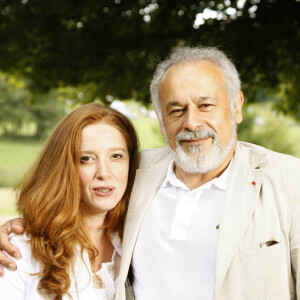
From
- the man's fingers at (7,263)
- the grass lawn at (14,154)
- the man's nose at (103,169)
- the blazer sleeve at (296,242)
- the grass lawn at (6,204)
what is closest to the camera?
the blazer sleeve at (296,242)

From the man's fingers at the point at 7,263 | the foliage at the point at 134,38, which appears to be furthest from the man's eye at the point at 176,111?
the foliage at the point at 134,38

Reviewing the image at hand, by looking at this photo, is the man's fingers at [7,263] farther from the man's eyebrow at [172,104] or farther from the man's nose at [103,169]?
the man's eyebrow at [172,104]

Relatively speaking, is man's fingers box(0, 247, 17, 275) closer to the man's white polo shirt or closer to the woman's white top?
the woman's white top

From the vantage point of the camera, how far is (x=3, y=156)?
18.6m

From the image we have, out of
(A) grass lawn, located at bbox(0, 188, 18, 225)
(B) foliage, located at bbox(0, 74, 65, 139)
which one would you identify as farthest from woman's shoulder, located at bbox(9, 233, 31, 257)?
(B) foliage, located at bbox(0, 74, 65, 139)

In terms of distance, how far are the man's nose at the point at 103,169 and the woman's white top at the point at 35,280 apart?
1.54 ft

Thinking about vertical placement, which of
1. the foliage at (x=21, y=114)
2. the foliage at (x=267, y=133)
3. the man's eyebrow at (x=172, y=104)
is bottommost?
the man's eyebrow at (x=172, y=104)

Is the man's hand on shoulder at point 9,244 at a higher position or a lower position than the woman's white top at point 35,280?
higher

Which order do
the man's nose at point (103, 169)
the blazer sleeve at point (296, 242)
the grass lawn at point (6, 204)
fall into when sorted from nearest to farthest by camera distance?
the blazer sleeve at point (296, 242) → the man's nose at point (103, 169) → the grass lawn at point (6, 204)

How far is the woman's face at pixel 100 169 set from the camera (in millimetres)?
2479

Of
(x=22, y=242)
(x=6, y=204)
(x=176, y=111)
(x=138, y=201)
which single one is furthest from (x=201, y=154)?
(x=6, y=204)

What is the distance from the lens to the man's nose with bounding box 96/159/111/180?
2445 mm

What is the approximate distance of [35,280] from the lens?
92.8 inches

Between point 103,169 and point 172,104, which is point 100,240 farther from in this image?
point 172,104
